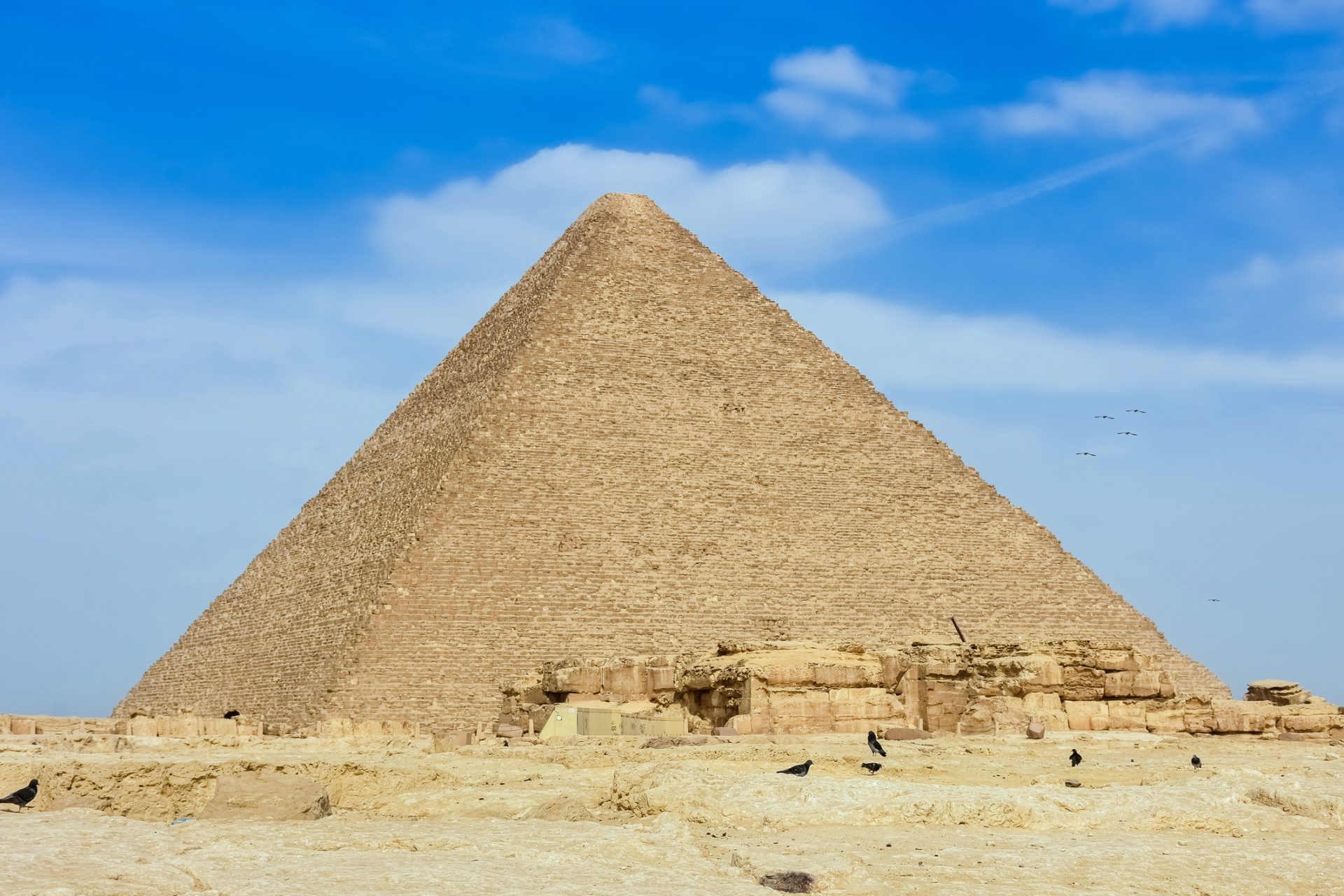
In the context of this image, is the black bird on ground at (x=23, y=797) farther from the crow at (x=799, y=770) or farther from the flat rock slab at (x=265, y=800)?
the crow at (x=799, y=770)

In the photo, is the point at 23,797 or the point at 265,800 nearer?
the point at 265,800

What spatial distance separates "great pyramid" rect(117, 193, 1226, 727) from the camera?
41000mm

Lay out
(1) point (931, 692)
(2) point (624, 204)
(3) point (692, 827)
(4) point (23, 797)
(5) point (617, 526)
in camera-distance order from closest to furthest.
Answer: (3) point (692, 827)
(4) point (23, 797)
(1) point (931, 692)
(5) point (617, 526)
(2) point (624, 204)

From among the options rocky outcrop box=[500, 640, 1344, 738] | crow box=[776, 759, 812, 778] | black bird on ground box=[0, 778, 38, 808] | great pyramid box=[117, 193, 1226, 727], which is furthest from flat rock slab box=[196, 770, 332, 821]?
great pyramid box=[117, 193, 1226, 727]

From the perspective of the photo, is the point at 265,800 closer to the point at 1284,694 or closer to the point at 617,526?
the point at 1284,694

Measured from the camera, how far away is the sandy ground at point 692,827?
22.3 feet

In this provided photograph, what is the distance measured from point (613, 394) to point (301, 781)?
1602 inches

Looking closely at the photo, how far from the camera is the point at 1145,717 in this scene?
1488cm

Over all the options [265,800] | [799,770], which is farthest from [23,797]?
[799,770]

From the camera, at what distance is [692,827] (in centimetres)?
827

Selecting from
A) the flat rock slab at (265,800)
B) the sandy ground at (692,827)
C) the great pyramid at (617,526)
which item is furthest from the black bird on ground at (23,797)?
the great pyramid at (617,526)

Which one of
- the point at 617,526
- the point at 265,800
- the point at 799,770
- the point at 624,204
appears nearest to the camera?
the point at 265,800

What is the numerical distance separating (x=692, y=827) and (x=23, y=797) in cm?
333

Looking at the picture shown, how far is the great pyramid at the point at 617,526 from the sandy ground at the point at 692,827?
1069 inches
